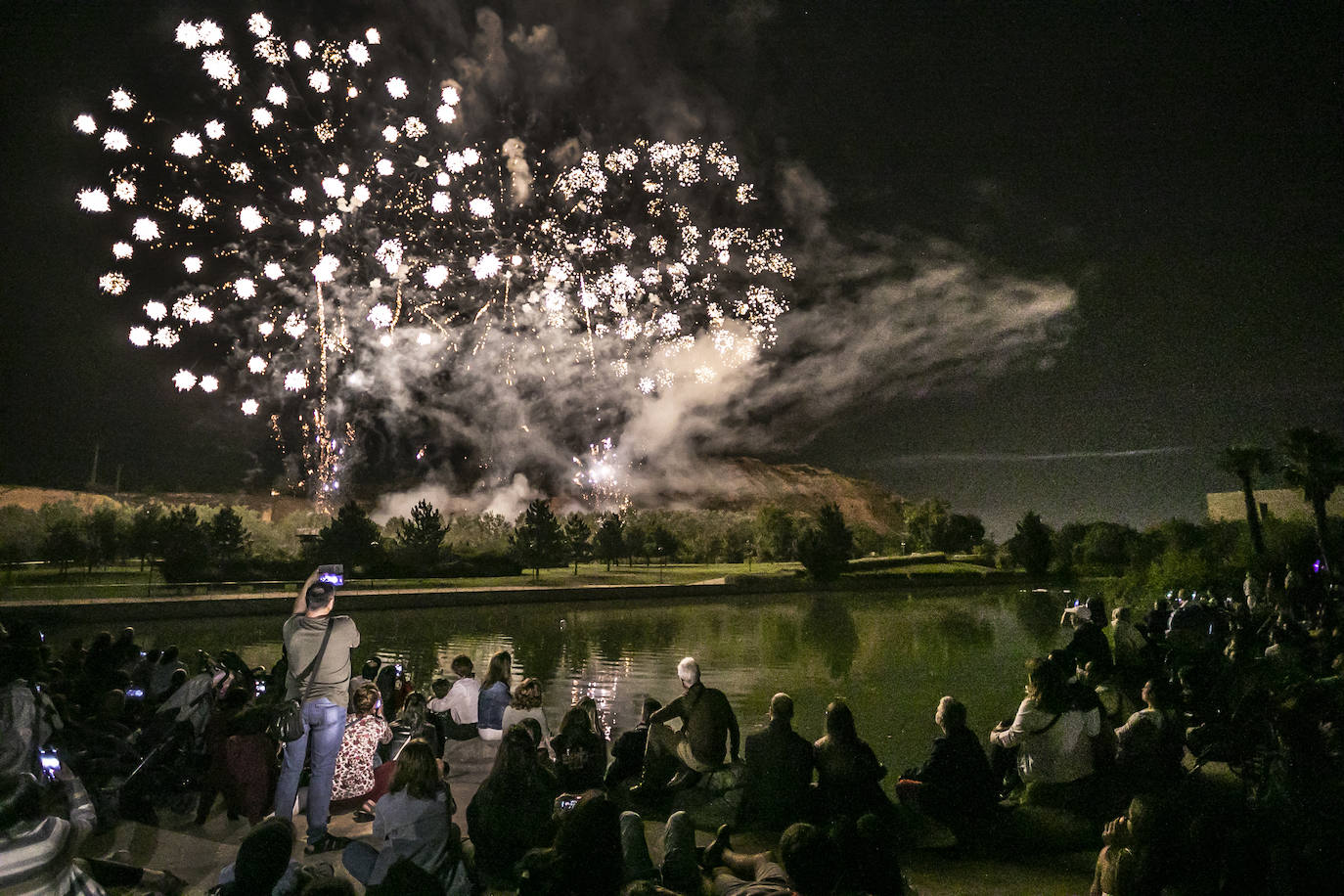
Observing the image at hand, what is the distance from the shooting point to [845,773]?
5.89 meters

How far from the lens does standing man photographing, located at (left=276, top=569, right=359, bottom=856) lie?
6.13 m

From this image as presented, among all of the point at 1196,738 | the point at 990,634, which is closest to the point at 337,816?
the point at 1196,738

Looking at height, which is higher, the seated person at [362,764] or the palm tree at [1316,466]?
the palm tree at [1316,466]

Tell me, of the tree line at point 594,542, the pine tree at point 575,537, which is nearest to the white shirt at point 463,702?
the tree line at point 594,542

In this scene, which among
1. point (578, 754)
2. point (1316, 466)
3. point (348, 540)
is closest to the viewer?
point (578, 754)

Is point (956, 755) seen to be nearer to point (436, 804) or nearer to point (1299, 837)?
point (1299, 837)

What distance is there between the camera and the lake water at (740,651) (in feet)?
44.4

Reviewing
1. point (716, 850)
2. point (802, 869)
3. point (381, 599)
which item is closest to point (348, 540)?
point (381, 599)

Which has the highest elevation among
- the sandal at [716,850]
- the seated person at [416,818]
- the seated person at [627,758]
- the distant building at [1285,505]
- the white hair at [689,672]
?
the distant building at [1285,505]

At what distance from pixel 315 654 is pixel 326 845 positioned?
4.65 feet

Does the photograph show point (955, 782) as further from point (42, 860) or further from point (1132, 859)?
point (42, 860)

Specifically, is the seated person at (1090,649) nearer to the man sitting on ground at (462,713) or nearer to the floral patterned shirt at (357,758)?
the man sitting on ground at (462,713)

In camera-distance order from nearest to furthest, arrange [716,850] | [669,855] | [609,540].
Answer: [669,855]
[716,850]
[609,540]

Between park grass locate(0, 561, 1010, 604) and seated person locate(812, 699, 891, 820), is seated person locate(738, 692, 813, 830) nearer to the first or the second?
seated person locate(812, 699, 891, 820)
